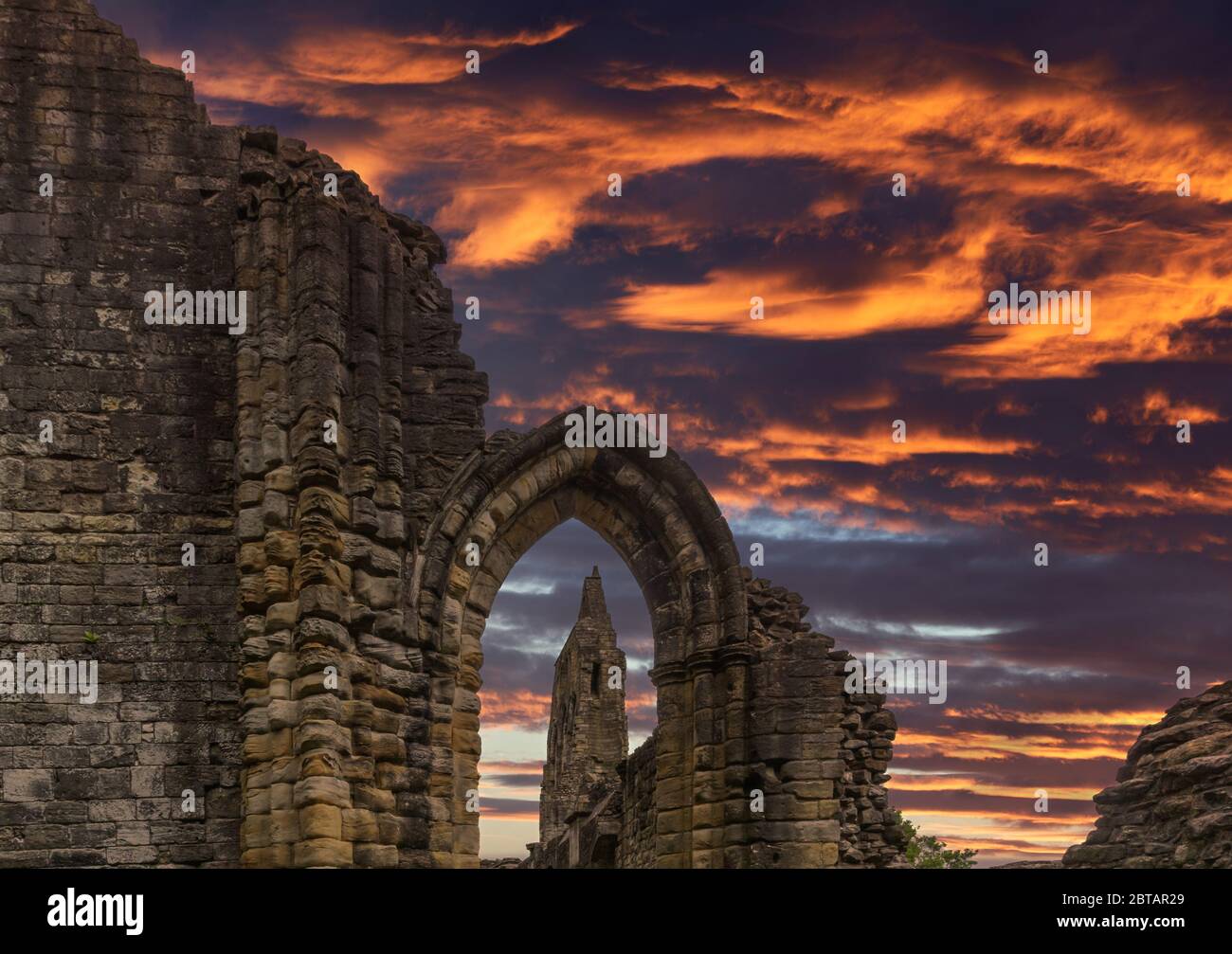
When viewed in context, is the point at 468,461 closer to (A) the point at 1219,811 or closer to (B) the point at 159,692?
(B) the point at 159,692

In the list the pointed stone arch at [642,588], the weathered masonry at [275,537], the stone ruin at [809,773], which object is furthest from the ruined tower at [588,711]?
the weathered masonry at [275,537]

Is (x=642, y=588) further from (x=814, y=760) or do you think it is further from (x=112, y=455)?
(x=112, y=455)

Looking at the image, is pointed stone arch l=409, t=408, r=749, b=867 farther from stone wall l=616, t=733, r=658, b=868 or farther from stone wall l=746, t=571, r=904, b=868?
stone wall l=616, t=733, r=658, b=868

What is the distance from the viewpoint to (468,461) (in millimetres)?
15469

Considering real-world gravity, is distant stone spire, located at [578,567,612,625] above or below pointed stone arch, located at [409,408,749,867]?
above

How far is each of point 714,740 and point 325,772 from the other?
4616 millimetres

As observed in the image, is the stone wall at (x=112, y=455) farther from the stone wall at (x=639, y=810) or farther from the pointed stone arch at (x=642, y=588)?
the stone wall at (x=639, y=810)

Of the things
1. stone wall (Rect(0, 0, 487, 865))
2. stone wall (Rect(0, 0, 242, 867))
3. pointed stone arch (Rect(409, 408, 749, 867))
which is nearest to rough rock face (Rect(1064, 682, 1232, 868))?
pointed stone arch (Rect(409, 408, 749, 867))

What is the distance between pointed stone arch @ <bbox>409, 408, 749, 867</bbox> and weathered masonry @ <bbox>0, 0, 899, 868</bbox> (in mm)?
30

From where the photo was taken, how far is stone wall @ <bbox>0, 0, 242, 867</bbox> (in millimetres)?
13227

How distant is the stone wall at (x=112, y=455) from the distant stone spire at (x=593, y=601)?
936 inches

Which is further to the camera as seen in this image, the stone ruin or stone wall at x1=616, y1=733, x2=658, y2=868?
stone wall at x1=616, y1=733, x2=658, y2=868
